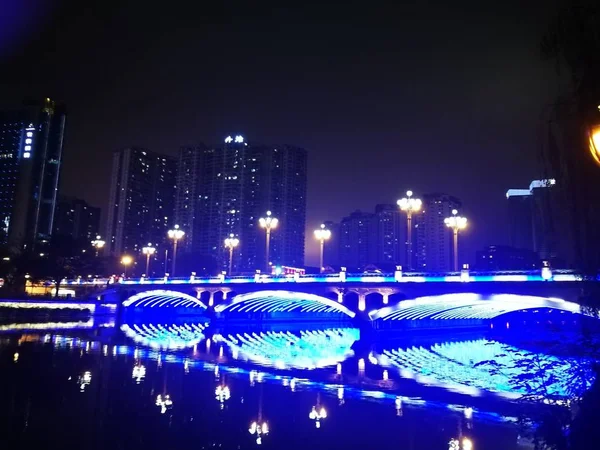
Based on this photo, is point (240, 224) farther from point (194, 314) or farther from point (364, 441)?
point (364, 441)

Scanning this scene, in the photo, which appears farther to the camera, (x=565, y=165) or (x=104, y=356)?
(x=104, y=356)

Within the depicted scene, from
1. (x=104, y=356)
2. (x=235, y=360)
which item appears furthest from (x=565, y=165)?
(x=104, y=356)

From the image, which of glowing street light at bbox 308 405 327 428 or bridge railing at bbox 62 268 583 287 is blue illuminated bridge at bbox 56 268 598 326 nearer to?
bridge railing at bbox 62 268 583 287

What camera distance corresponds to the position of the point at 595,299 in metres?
8.23

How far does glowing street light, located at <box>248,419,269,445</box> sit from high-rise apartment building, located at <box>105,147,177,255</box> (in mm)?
129465

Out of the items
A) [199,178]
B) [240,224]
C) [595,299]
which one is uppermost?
[199,178]

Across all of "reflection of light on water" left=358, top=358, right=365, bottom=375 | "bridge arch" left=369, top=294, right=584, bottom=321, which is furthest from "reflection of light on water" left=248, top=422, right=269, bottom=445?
"bridge arch" left=369, top=294, right=584, bottom=321

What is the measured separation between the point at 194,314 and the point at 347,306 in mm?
49276

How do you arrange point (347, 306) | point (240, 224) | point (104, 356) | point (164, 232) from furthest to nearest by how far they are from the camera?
point (164, 232)
point (240, 224)
point (347, 306)
point (104, 356)

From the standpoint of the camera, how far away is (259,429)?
1457 cm

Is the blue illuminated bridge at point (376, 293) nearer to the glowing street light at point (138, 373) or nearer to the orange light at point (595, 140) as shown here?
the orange light at point (595, 140)

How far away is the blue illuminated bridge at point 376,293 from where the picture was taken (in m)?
31.7

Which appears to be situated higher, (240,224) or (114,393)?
(240,224)

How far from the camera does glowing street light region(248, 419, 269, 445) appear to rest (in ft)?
45.4
